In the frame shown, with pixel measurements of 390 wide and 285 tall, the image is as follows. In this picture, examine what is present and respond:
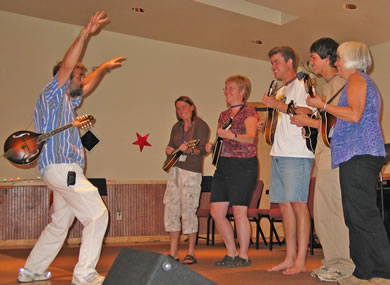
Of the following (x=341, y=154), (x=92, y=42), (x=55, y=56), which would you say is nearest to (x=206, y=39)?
(x=92, y=42)

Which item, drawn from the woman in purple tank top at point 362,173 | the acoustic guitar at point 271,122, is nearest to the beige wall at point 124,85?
the acoustic guitar at point 271,122

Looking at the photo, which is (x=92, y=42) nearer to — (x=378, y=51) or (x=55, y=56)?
(x=55, y=56)

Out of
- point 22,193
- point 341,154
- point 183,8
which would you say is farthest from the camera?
point 22,193

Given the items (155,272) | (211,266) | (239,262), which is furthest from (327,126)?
(155,272)

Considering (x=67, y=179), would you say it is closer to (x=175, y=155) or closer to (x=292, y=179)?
(x=175, y=155)

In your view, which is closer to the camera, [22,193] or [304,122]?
[304,122]

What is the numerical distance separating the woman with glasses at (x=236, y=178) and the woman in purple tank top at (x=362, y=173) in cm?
132

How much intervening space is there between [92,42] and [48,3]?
113 cm

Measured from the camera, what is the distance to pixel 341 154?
2.93 meters

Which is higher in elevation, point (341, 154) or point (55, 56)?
point (55, 56)

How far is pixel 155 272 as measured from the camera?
1.23m

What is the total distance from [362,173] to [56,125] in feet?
6.89

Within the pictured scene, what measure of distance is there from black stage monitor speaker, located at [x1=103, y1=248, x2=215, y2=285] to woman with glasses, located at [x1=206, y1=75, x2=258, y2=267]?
2.85m

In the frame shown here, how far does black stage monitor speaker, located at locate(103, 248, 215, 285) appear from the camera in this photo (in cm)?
123
